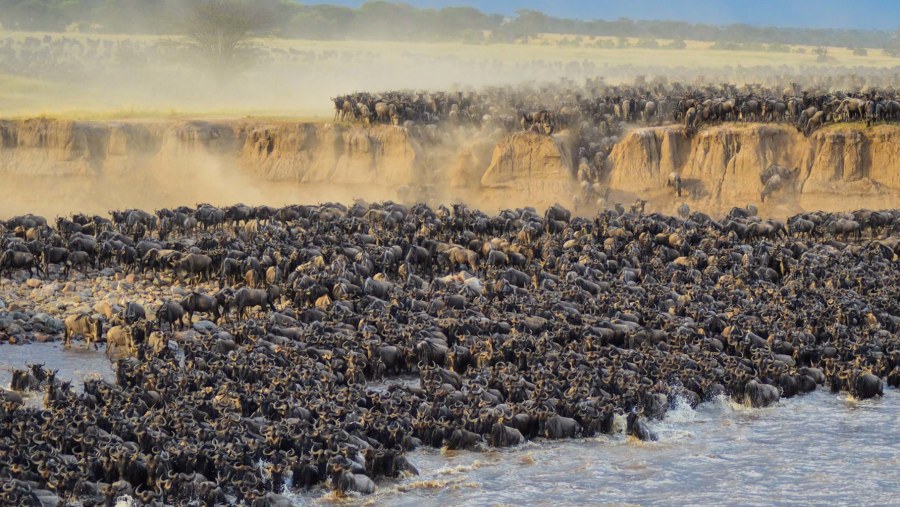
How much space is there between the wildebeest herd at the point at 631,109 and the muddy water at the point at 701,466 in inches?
896

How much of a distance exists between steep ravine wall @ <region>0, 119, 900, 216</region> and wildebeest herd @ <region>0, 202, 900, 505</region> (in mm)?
5647

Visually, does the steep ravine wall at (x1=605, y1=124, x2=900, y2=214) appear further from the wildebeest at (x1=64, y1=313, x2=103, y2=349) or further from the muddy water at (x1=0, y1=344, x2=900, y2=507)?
the wildebeest at (x1=64, y1=313, x2=103, y2=349)

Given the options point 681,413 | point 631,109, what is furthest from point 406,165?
point 681,413

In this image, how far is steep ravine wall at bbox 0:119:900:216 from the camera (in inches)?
1678

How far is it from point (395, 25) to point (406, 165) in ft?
307

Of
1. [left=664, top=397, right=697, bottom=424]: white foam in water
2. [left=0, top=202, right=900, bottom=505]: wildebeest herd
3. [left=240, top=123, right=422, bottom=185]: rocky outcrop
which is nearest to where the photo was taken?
[left=0, top=202, right=900, bottom=505]: wildebeest herd

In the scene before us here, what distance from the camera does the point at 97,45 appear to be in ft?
320

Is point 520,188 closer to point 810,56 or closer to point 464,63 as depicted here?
point 464,63

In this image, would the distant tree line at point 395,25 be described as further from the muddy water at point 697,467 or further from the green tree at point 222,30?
the muddy water at point 697,467

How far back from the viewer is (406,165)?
1767 inches

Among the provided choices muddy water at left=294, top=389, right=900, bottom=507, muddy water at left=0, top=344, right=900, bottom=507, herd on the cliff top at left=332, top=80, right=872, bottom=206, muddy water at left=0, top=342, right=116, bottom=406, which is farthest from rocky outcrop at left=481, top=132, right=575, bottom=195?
muddy water at left=294, top=389, right=900, bottom=507

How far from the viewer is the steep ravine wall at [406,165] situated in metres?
42.6

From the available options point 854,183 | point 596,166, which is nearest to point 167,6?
point 596,166

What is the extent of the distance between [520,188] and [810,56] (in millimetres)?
85087
